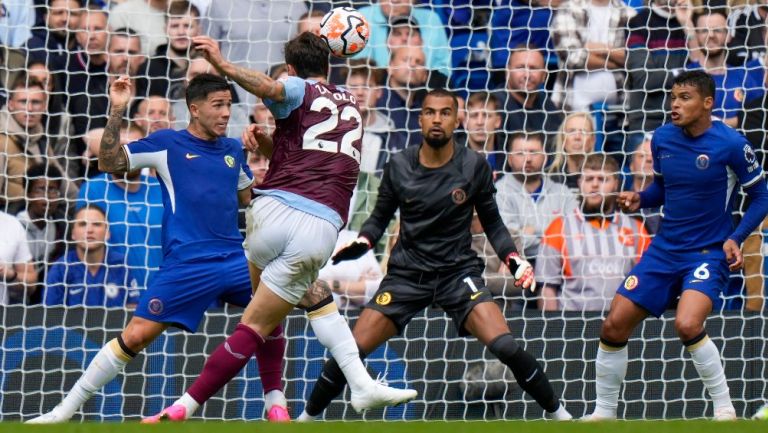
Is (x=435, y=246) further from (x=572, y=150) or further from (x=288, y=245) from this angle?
(x=572, y=150)

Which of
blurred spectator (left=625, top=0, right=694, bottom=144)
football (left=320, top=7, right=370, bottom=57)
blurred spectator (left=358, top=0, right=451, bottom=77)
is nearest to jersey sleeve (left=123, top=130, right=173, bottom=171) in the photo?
football (left=320, top=7, right=370, bottom=57)

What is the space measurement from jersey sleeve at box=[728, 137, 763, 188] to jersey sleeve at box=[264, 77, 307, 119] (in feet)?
8.50

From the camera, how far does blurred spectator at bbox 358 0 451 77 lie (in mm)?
10398

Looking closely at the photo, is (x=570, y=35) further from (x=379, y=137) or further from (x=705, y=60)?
(x=379, y=137)

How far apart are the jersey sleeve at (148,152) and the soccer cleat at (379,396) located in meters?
1.78

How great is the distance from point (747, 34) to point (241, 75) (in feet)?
17.0

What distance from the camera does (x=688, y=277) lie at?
7.62 m

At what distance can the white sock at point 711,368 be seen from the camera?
298 inches

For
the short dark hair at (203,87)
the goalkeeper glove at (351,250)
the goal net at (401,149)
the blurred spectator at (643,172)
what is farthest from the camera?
the blurred spectator at (643,172)

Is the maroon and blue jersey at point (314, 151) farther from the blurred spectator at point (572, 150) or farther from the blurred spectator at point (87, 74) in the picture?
the blurred spectator at point (87, 74)

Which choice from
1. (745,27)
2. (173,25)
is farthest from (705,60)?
(173,25)

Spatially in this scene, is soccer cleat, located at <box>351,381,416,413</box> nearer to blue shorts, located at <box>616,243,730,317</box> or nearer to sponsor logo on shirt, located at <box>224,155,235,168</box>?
sponsor logo on shirt, located at <box>224,155,235,168</box>

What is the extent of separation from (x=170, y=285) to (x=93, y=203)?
2432mm

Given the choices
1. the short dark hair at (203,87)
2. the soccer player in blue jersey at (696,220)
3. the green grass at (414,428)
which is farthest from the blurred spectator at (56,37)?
the green grass at (414,428)
